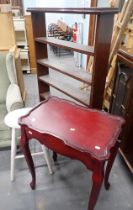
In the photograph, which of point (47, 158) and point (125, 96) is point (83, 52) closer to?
point (125, 96)

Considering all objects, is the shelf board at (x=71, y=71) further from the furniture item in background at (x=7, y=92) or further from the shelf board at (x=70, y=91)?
the furniture item in background at (x=7, y=92)

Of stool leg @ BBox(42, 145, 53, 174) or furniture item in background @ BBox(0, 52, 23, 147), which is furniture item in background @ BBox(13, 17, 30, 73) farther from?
stool leg @ BBox(42, 145, 53, 174)

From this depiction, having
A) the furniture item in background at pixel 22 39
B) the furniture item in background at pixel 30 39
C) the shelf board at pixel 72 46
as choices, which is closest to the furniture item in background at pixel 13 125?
the shelf board at pixel 72 46

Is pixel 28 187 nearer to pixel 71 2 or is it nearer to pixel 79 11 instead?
pixel 79 11

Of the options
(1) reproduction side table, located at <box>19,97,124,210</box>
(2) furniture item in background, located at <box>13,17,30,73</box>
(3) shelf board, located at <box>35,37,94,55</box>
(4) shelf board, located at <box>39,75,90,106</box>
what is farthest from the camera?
(2) furniture item in background, located at <box>13,17,30,73</box>

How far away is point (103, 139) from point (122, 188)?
0.76 m

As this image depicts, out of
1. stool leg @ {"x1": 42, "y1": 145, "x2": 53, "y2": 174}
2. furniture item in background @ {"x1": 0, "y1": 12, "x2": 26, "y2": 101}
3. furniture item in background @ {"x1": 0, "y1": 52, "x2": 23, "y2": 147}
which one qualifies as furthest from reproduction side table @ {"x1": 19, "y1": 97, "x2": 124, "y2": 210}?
furniture item in background @ {"x1": 0, "y1": 12, "x2": 26, "y2": 101}

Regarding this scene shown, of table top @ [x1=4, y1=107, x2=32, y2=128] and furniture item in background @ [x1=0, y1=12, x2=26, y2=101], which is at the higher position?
furniture item in background @ [x1=0, y1=12, x2=26, y2=101]

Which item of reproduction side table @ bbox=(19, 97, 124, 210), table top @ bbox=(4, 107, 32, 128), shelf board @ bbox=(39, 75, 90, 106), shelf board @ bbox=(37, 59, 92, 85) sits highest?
shelf board @ bbox=(37, 59, 92, 85)

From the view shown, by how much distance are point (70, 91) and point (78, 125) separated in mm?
862

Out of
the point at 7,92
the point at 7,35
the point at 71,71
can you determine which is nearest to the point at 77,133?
the point at 71,71

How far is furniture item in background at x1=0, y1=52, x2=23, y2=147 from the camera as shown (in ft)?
5.68

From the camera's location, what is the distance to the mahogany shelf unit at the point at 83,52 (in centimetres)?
133

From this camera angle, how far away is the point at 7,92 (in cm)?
198
